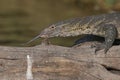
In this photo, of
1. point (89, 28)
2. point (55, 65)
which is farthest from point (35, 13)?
point (55, 65)

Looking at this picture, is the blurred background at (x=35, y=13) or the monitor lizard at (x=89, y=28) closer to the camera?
the monitor lizard at (x=89, y=28)

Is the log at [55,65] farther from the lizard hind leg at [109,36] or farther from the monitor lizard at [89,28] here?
the monitor lizard at [89,28]

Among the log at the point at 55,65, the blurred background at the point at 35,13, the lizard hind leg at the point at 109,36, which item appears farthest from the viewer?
the blurred background at the point at 35,13

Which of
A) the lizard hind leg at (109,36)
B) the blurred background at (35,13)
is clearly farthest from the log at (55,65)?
the blurred background at (35,13)

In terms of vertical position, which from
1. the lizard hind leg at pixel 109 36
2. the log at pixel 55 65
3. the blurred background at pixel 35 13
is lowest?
the log at pixel 55 65

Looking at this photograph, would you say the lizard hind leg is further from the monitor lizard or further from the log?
the log
